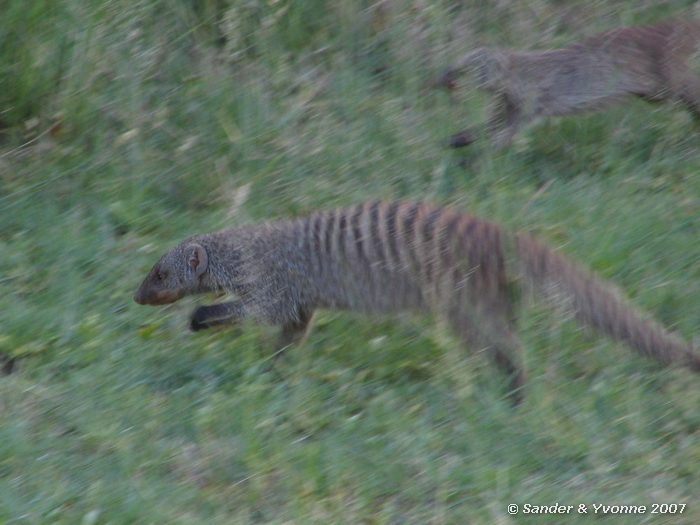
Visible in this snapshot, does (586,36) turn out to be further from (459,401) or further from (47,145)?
(459,401)

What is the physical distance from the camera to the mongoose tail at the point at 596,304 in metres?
3.06

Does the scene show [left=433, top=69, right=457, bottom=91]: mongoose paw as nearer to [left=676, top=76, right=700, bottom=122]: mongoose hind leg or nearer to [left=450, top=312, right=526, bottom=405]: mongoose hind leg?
[left=676, top=76, right=700, bottom=122]: mongoose hind leg

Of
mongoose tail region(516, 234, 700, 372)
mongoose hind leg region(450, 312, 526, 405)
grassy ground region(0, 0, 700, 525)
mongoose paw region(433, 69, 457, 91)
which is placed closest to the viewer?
grassy ground region(0, 0, 700, 525)

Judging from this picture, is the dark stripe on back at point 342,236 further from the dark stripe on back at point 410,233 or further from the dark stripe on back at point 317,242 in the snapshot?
the dark stripe on back at point 410,233

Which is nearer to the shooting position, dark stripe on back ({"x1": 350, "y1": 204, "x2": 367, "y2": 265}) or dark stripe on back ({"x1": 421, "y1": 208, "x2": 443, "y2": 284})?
dark stripe on back ({"x1": 421, "y1": 208, "x2": 443, "y2": 284})

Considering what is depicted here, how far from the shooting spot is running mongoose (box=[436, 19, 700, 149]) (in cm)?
471

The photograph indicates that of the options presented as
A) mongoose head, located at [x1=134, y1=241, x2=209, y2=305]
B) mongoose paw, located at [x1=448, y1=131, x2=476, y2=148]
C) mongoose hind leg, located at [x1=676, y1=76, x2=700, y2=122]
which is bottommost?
mongoose hind leg, located at [x1=676, y1=76, x2=700, y2=122]

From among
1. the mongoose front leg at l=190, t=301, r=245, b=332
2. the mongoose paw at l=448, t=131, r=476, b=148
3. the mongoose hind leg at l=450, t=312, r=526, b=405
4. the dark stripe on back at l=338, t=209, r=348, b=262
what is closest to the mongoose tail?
the mongoose hind leg at l=450, t=312, r=526, b=405

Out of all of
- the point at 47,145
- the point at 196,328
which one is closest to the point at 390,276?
the point at 196,328

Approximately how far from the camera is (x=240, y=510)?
2711mm

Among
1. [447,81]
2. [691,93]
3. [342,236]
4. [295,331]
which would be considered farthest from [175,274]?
[691,93]

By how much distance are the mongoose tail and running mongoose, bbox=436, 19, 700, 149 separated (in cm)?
155

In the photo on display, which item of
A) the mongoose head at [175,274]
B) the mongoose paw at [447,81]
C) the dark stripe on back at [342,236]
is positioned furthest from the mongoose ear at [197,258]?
the mongoose paw at [447,81]

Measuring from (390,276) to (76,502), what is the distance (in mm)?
1141
